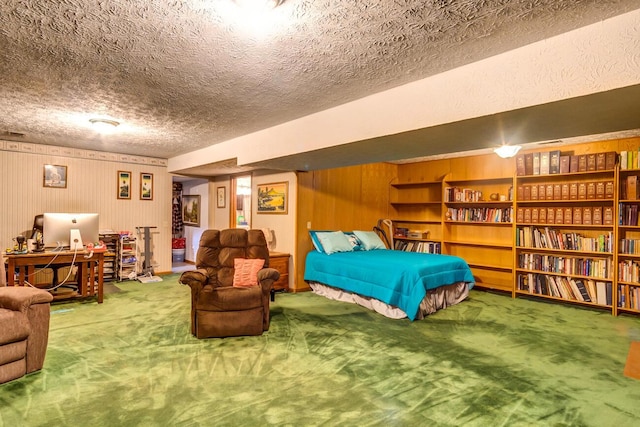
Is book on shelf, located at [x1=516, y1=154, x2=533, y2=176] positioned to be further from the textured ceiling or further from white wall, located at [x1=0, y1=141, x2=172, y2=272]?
white wall, located at [x1=0, y1=141, x2=172, y2=272]

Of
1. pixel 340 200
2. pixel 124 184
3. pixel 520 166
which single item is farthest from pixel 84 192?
pixel 520 166

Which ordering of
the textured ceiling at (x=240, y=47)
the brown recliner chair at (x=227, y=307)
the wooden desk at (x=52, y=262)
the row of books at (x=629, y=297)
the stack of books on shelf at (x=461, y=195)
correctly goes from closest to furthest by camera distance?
the textured ceiling at (x=240, y=47), the brown recliner chair at (x=227, y=307), the wooden desk at (x=52, y=262), the row of books at (x=629, y=297), the stack of books on shelf at (x=461, y=195)

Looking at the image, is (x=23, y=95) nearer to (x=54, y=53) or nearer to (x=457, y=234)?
(x=54, y=53)

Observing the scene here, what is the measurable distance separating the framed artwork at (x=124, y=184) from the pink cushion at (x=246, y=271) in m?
3.59

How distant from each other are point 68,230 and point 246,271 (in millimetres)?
2393

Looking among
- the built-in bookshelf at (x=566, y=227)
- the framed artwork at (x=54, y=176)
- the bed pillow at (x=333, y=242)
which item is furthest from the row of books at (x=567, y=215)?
the framed artwork at (x=54, y=176)

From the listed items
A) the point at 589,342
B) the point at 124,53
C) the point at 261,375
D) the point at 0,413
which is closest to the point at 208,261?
the point at 261,375

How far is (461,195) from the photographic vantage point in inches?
230

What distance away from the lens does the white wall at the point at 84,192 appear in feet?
17.0

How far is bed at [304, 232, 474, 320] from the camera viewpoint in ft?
13.0

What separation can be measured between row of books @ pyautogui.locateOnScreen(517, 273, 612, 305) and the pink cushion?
157 inches

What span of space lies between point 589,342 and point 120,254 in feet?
22.0

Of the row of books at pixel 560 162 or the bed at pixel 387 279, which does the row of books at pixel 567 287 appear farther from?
the row of books at pixel 560 162

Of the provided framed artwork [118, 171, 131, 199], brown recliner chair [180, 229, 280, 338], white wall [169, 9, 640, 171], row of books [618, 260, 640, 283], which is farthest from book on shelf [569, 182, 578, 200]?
framed artwork [118, 171, 131, 199]
